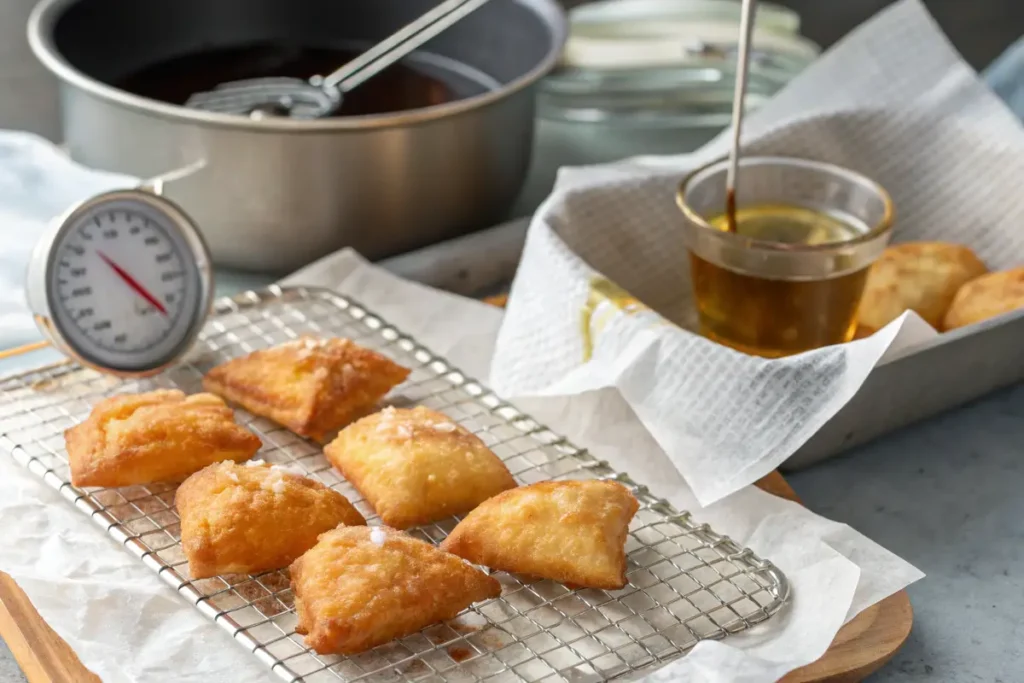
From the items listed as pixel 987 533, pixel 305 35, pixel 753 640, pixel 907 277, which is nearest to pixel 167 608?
pixel 753 640

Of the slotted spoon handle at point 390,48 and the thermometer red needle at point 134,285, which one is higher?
the slotted spoon handle at point 390,48

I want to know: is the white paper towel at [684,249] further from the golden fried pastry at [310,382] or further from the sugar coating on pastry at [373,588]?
the sugar coating on pastry at [373,588]

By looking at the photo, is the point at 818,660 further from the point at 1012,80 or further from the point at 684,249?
the point at 1012,80

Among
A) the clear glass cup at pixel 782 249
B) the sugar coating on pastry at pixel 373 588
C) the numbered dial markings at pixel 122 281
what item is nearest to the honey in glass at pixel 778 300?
the clear glass cup at pixel 782 249

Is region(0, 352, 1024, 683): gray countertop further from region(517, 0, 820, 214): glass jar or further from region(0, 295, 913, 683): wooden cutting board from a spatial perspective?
region(517, 0, 820, 214): glass jar

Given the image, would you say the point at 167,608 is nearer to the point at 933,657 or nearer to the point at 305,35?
the point at 933,657

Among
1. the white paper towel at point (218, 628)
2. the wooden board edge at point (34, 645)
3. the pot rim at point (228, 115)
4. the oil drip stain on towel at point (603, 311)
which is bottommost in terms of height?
the wooden board edge at point (34, 645)

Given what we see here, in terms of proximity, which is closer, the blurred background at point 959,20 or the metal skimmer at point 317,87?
the metal skimmer at point 317,87

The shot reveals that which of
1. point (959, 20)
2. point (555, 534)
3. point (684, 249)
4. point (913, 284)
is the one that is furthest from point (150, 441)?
point (959, 20)

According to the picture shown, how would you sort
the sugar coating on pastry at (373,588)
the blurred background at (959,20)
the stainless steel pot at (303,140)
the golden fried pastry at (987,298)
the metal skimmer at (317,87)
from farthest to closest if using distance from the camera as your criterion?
the blurred background at (959,20) < the metal skimmer at (317,87) < the stainless steel pot at (303,140) < the golden fried pastry at (987,298) < the sugar coating on pastry at (373,588)
